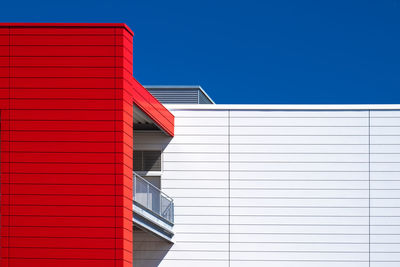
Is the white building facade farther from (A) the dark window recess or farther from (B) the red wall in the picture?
(B) the red wall

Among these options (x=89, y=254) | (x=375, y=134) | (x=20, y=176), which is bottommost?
(x=89, y=254)

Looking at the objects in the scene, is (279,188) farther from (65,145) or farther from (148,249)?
(65,145)

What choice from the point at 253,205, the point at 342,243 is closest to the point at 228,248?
the point at 253,205

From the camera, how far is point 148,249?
123ft

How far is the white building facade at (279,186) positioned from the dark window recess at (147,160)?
226 mm

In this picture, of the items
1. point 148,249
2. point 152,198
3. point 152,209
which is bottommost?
point 148,249

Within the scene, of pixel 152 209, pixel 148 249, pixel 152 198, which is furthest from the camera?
pixel 148 249

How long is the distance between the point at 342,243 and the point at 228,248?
13.6 feet

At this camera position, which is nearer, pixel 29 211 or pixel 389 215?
pixel 29 211

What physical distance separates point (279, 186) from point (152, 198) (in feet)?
19.0

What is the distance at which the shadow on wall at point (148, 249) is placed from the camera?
1465 inches

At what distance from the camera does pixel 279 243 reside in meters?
37.3

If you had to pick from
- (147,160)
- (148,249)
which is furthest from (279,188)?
(148,249)

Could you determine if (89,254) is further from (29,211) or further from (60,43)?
(60,43)
